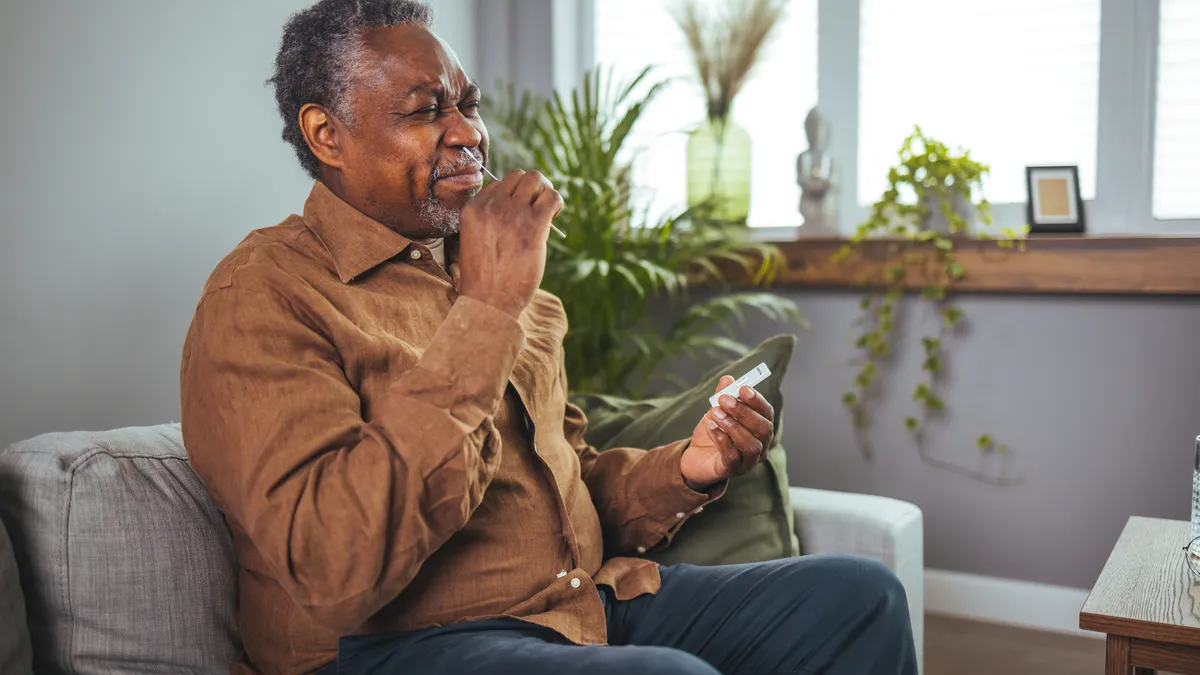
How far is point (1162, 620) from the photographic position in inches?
46.9

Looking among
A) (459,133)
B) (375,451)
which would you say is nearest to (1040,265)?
(459,133)

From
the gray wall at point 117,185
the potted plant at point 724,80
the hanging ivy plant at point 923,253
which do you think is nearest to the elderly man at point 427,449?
the gray wall at point 117,185

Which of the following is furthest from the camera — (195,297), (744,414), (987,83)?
(987,83)

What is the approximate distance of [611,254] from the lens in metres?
2.32

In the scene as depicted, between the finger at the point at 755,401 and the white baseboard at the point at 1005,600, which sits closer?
the finger at the point at 755,401

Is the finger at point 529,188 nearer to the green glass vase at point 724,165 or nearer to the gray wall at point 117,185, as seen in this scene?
the gray wall at point 117,185

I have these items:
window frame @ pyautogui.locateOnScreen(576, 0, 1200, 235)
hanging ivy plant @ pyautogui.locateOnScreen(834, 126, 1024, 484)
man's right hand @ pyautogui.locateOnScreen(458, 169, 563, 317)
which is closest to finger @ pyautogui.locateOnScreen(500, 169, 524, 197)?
man's right hand @ pyautogui.locateOnScreen(458, 169, 563, 317)

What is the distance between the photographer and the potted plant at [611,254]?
2.29 metres

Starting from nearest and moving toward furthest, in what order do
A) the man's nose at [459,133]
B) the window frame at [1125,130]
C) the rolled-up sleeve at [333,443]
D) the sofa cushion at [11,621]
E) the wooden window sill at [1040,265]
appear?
the rolled-up sleeve at [333,443] < the sofa cushion at [11,621] < the man's nose at [459,133] < the wooden window sill at [1040,265] < the window frame at [1125,130]

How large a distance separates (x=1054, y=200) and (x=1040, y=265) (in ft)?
0.60

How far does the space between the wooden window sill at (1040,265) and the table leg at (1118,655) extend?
1.23 meters

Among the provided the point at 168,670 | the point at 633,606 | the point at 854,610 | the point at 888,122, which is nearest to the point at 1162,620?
the point at 854,610

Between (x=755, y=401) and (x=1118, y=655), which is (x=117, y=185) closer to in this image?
(x=755, y=401)

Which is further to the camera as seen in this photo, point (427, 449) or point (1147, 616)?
point (1147, 616)
